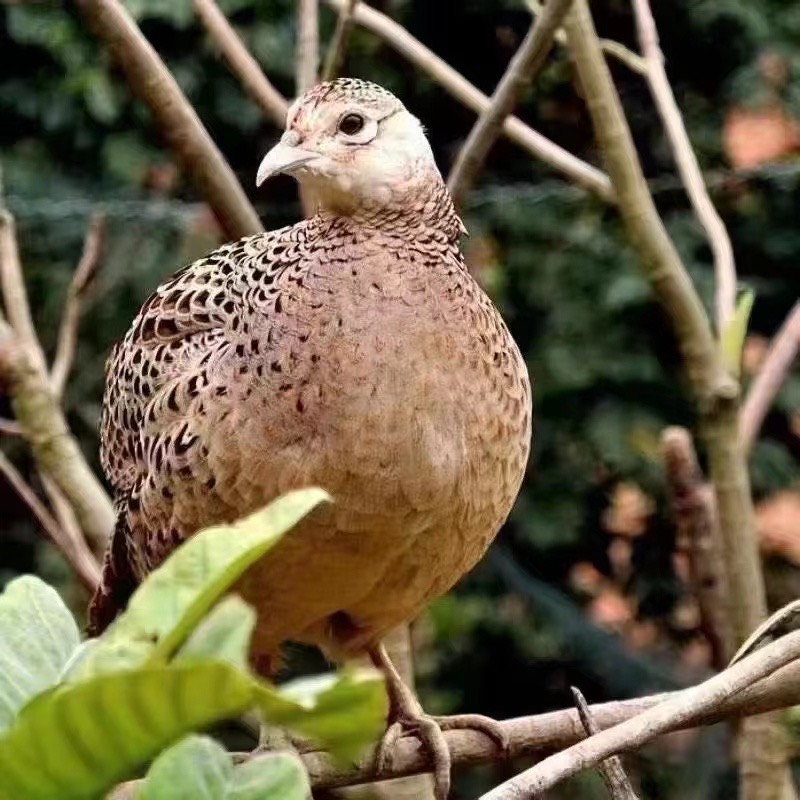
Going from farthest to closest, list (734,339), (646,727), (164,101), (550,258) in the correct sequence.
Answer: (550,258) → (734,339) → (164,101) → (646,727)

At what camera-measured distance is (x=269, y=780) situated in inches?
22.1

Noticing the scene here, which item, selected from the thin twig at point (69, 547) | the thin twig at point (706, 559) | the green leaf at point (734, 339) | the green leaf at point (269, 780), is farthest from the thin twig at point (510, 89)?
the green leaf at point (269, 780)

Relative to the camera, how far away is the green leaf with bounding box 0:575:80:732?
628mm

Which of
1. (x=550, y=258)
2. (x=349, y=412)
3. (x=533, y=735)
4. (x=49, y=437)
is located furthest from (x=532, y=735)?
(x=550, y=258)

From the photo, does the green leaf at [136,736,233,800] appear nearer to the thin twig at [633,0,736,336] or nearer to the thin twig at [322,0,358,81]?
the thin twig at [322,0,358,81]

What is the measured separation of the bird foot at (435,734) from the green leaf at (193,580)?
1099 mm

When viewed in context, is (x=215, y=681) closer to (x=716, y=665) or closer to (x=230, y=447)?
(x=230, y=447)

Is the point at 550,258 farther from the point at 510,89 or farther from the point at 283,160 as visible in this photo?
Answer: the point at 283,160

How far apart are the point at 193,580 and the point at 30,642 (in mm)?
115

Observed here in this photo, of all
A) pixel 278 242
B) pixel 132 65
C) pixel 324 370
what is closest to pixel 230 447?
pixel 324 370

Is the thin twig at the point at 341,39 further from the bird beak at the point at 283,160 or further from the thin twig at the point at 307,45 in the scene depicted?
the bird beak at the point at 283,160

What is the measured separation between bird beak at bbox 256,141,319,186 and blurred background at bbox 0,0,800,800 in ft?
4.89

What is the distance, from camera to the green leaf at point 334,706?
20.5 inches

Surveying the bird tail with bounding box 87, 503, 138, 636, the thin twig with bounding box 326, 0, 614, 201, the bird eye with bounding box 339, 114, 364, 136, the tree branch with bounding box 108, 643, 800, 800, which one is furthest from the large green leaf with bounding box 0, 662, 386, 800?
the thin twig with bounding box 326, 0, 614, 201
